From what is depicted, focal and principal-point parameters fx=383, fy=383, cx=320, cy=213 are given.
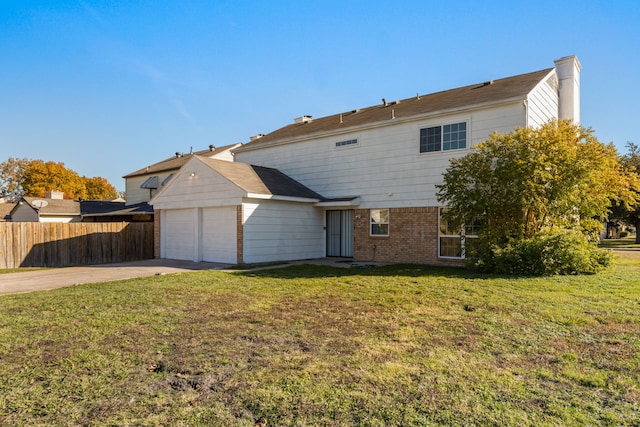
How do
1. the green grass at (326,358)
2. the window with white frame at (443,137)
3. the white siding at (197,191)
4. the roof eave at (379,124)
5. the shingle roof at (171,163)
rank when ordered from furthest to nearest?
the shingle roof at (171,163)
the white siding at (197,191)
the window with white frame at (443,137)
the roof eave at (379,124)
the green grass at (326,358)

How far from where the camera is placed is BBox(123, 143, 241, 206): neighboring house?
29750 millimetres

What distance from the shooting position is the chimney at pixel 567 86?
1550cm

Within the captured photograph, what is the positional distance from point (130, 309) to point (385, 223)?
1049 centimetres

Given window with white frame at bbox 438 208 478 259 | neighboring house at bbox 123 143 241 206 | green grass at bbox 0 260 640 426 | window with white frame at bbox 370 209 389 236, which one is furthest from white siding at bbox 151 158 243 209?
neighboring house at bbox 123 143 241 206

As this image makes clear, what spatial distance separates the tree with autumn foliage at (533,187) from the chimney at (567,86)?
4409 millimetres

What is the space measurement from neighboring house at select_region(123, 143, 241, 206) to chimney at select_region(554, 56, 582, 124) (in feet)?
72.5

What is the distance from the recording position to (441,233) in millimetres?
14023

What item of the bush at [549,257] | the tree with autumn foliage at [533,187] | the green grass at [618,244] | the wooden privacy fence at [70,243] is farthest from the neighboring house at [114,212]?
the green grass at [618,244]

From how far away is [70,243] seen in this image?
16.8 metres

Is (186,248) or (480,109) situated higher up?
(480,109)

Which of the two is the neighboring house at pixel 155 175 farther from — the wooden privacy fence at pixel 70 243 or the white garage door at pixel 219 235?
the white garage door at pixel 219 235

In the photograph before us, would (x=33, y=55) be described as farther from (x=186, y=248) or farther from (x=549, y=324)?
(x=549, y=324)

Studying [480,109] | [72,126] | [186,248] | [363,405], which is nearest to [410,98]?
[480,109]

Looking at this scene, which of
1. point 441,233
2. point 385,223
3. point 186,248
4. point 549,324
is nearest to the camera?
point 549,324
